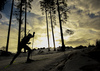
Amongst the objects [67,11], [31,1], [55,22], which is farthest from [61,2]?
[31,1]

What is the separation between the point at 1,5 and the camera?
8.22 meters

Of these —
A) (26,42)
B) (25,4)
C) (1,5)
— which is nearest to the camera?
(26,42)

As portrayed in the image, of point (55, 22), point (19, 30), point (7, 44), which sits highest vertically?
point (55, 22)

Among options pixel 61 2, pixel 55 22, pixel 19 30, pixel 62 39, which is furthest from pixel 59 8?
pixel 19 30

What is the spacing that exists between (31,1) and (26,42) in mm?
14263

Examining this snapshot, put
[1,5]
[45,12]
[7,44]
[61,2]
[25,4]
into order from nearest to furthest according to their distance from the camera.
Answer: [1,5]
[7,44]
[61,2]
[25,4]
[45,12]

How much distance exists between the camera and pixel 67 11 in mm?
11359

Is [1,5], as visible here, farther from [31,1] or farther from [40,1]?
[40,1]

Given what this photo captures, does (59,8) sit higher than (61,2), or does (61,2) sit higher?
(61,2)

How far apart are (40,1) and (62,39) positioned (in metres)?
12.0

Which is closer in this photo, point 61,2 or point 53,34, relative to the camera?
point 61,2

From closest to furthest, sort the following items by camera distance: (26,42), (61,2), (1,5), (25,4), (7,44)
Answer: (26,42)
(1,5)
(7,44)
(61,2)
(25,4)

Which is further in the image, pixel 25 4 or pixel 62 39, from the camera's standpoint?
pixel 25 4

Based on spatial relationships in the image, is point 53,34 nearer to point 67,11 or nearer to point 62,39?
point 62,39
